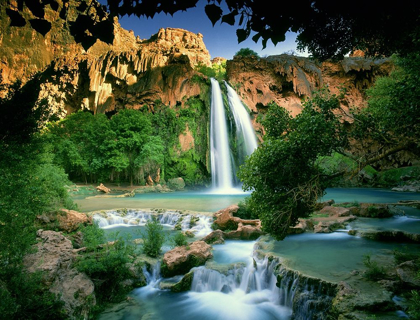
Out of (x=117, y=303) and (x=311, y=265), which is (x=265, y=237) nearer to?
(x=311, y=265)

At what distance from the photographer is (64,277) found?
19.1ft

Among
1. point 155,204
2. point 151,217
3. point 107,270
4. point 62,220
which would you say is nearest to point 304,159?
point 107,270

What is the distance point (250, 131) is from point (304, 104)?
26.3m

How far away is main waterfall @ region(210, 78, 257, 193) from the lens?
29781 millimetres

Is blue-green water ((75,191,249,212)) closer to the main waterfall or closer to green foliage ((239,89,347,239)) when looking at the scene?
green foliage ((239,89,347,239))

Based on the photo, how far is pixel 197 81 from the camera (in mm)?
33719

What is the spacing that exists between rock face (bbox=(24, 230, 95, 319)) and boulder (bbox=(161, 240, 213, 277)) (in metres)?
2.28

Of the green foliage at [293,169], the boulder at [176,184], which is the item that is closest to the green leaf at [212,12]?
the green foliage at [293,169]

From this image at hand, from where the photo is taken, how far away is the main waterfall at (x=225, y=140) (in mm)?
29781

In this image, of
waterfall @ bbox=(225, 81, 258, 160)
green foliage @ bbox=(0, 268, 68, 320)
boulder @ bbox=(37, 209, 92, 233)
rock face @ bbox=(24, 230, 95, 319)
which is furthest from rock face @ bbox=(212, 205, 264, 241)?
waterfall @ bbox=(225, 81, 258, 160)

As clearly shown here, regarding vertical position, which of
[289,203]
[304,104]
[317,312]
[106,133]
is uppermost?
[106,133]

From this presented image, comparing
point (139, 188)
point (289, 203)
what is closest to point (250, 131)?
point (139, 188)

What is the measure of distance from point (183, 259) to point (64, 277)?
10.9 ft

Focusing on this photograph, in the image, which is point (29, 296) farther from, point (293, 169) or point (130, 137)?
point (130, 137)
